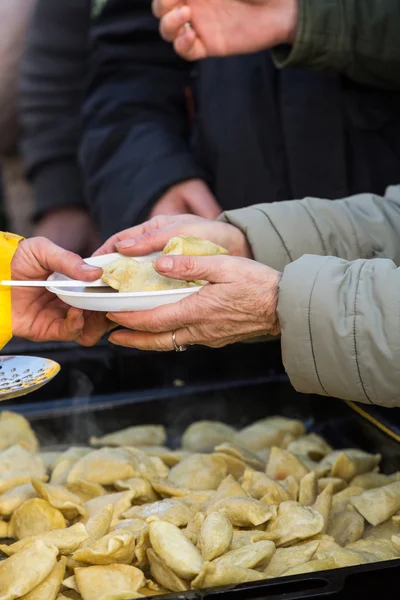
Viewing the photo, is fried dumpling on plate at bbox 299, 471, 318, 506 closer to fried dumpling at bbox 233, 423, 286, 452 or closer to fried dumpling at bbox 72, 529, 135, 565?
fried dumpling at bbox 233, 423, 286, 452

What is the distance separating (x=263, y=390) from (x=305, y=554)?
0.75 metres

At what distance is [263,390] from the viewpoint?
1.89m

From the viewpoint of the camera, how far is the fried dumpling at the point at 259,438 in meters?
1.74

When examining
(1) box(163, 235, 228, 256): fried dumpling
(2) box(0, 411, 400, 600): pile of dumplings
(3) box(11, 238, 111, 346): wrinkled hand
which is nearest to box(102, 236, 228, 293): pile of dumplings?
(1) box(163, 235, 228, 256): fried dumpling

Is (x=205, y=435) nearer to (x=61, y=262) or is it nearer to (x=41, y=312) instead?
(x=41, y=312)

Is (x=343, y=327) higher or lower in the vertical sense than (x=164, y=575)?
higher

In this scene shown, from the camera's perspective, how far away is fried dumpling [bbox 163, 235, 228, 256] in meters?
1.34

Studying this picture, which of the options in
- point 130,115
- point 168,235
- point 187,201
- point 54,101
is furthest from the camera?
point 54,101

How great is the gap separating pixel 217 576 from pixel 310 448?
27.0 inches

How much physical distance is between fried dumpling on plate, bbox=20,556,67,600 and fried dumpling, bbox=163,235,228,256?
549 mm

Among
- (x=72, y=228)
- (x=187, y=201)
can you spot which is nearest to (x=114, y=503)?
(x=187, y=201)

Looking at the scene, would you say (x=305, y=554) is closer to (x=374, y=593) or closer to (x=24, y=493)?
(x=374, y=593)

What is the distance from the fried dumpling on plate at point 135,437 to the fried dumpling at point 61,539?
1.69 ft

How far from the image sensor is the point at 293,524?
125cm
